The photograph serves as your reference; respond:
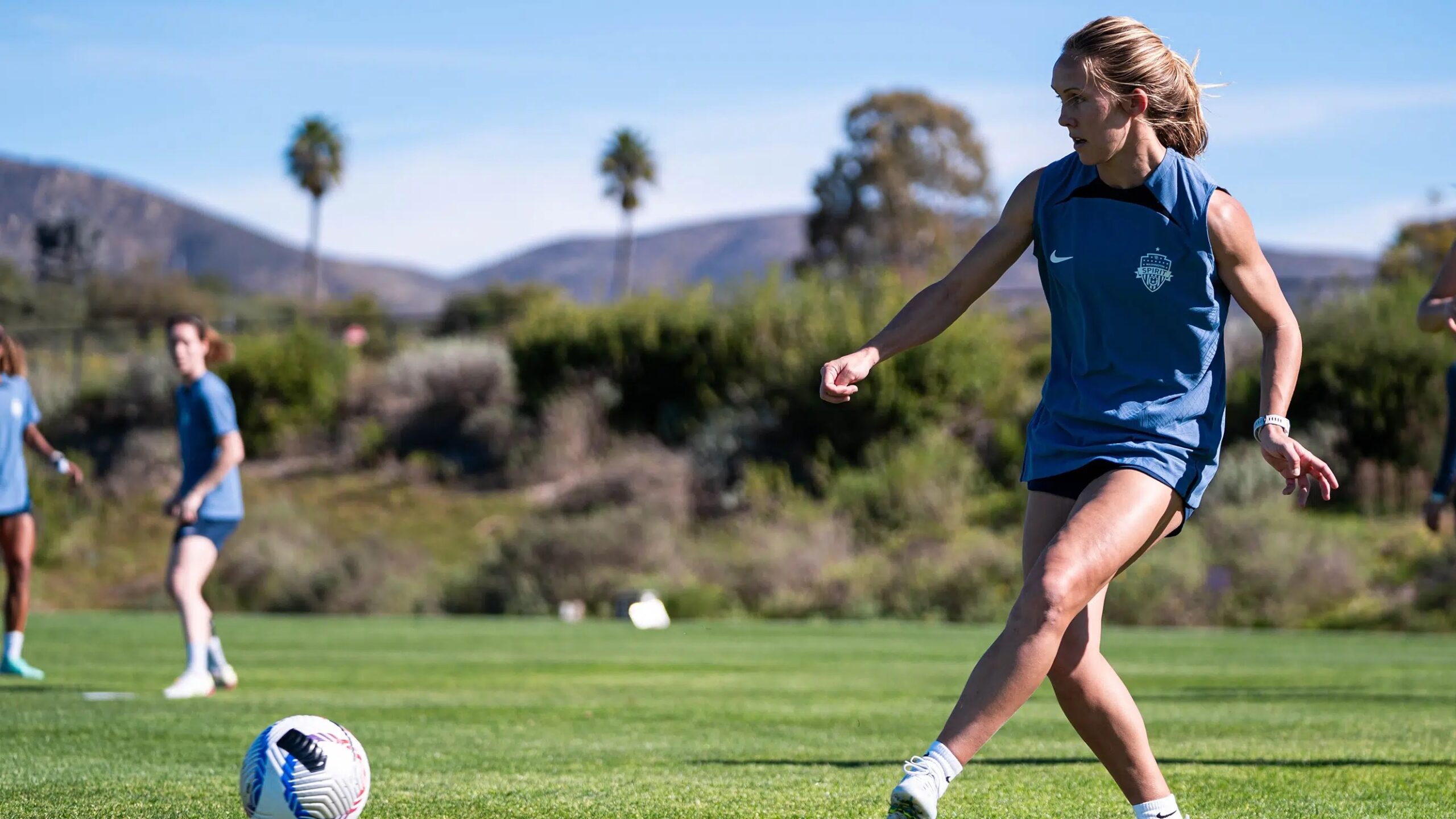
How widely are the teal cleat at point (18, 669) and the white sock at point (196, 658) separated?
212cm

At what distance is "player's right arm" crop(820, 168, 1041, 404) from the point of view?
4.69 metres

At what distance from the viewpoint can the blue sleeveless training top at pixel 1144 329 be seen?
174 inches

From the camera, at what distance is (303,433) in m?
43.5

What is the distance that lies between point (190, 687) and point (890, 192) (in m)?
61.9

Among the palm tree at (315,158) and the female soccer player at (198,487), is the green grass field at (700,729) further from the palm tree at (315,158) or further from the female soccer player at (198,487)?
the palm tree at (315,158)

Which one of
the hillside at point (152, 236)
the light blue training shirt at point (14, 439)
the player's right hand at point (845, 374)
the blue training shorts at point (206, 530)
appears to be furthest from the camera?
the hillside at point (152, 236)

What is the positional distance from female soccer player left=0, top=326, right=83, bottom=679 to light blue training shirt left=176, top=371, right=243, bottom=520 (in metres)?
1.62

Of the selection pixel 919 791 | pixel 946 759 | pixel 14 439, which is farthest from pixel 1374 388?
pixel 919 791

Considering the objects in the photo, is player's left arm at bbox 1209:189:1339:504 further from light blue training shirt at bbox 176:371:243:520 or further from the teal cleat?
the teal cleat

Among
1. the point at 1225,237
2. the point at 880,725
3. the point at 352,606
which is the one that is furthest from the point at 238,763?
the point at 352,606

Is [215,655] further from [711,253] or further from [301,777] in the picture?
[711,253]

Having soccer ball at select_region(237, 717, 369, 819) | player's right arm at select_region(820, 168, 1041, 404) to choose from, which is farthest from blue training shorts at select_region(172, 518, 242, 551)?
player's right arm at select_region(820, 168, 1041, 404)

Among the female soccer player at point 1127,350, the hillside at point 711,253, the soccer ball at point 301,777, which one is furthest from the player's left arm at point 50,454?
the hillside at point 711,253

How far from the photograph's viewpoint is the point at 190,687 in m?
10.5
